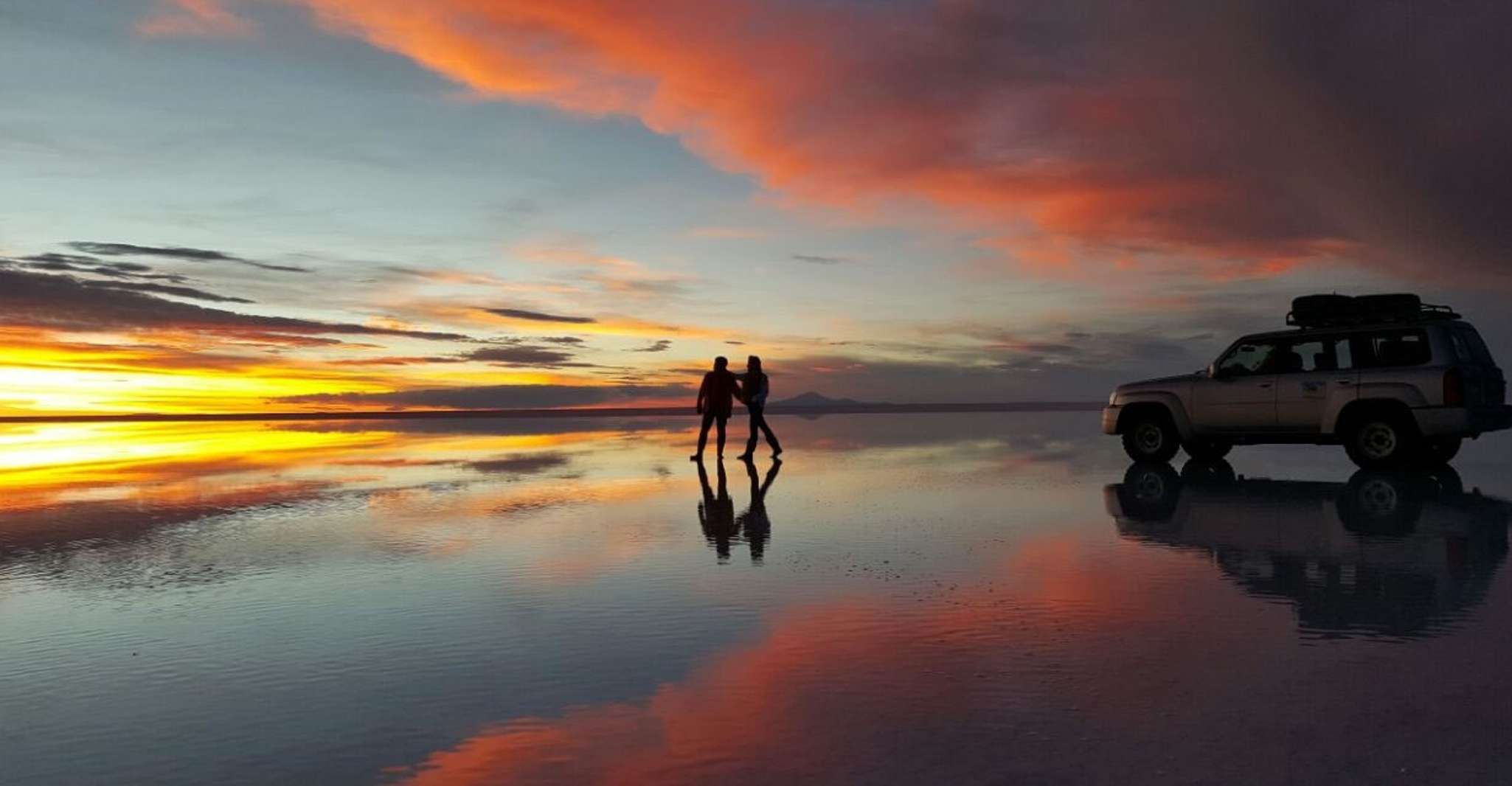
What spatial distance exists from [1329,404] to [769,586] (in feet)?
42.0

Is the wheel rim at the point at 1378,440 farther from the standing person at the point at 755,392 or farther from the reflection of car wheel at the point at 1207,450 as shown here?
the standing person at the point at 755,392

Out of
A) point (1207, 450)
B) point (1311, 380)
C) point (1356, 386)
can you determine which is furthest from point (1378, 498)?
point (1207, 450)

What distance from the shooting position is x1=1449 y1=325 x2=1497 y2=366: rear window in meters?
17.0

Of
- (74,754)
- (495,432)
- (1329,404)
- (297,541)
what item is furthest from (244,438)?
(74,754)

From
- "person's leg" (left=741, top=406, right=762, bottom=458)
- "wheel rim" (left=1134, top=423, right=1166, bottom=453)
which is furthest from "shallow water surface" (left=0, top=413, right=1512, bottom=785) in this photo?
"person's leg" (left=741, top=406, right=762, bottom=458)

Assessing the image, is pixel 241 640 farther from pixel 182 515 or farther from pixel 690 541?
pixel 182 515

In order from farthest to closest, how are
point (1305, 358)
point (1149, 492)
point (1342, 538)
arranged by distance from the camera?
point (1305, 358)
point (1149, 492)
point (1342, 538)

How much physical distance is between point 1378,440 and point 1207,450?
3.68 meters

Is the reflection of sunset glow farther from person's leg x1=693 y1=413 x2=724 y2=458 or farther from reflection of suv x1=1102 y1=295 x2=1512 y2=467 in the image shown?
person's leg x1=693 y1=413 x2=724 y2=458

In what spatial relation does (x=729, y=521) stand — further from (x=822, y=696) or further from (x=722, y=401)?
(x=722, y=401)

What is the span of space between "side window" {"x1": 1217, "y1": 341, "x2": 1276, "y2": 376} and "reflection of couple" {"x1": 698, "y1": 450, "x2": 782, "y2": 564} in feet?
25.1

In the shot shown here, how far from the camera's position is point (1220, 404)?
18.8m

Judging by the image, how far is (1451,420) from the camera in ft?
54.4

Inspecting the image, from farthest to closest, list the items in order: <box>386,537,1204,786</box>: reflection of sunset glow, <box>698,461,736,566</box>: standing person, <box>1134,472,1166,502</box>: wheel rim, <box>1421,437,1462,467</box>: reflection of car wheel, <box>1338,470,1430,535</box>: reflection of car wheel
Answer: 1. <box>1421,437,1462,467</box>: reflection of car wheel
2. <box>1134,472,1166,502</box>: wheel rim
3. <box>1338,470,1430,535</box>: reflection of car wheel
4. <box>698,461,736,566</box>: standing person
5. <box>386,537,1204,786</box>: reflection of sunset glow
